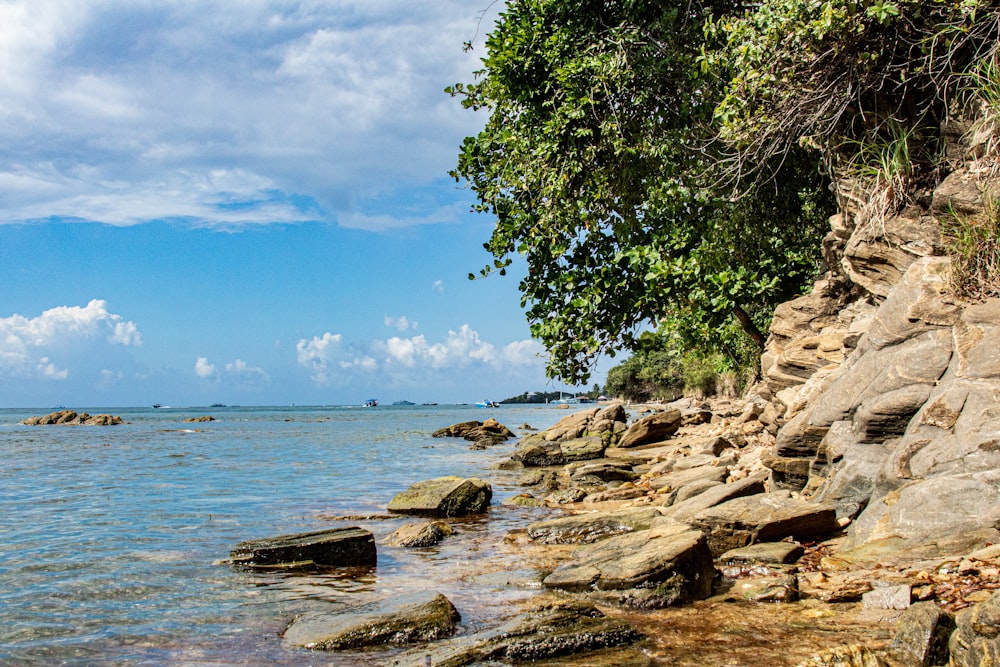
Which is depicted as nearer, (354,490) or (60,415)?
(354,490)

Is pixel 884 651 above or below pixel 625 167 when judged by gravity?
below

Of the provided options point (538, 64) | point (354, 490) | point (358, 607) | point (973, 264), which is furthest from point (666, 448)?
point (358, 607)

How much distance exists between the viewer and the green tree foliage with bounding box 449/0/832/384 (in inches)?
499

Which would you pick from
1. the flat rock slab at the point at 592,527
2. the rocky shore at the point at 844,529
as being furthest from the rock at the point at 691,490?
the flat rock slab at the point at 592,527

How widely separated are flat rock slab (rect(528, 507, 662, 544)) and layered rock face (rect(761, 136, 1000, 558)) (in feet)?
6.83

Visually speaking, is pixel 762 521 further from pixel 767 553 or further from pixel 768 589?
pixel 768 589

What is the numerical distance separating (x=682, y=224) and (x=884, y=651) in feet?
32.8

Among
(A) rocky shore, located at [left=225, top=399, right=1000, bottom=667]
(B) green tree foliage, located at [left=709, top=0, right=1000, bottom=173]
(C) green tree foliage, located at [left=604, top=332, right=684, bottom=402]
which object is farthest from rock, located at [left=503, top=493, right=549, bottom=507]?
(C) green tree foliage, located at [left=604, top=332, right=684, bottom=402]

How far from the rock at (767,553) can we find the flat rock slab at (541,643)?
2303 millimetres

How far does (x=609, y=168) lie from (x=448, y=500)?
7.25 metres

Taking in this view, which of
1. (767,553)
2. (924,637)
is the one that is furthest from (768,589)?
(924,637)

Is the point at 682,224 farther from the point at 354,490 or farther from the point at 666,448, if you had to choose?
the point at 666,448

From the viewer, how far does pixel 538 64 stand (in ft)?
44.0

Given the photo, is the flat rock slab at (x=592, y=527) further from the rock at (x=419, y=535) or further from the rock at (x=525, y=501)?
the rock at (x=525, y=501)
